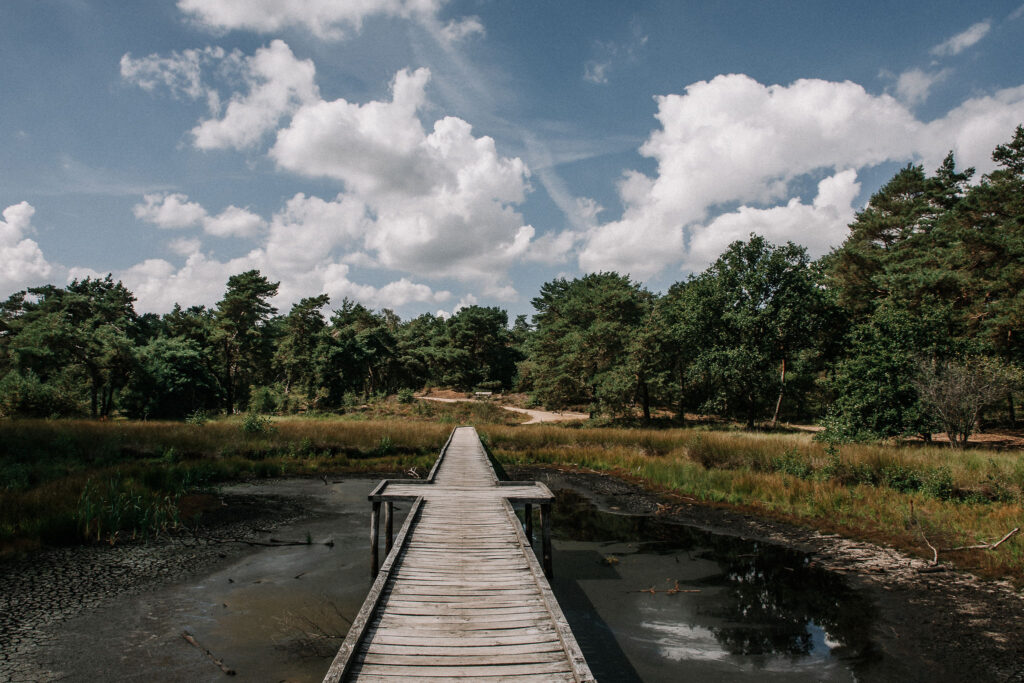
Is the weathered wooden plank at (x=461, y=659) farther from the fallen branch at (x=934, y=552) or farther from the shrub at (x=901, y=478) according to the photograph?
the shrub at (x=901, y=478)

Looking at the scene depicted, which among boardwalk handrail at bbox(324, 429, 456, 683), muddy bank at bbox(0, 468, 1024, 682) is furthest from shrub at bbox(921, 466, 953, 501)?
boardwalk handrail at bbox(324, 429, 456, 683)

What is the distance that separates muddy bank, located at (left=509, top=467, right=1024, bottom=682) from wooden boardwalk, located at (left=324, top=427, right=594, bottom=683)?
16.2ft

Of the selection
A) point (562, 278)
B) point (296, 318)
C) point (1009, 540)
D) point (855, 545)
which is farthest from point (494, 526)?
point (562, 278)

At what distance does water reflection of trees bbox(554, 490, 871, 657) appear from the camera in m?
7.34

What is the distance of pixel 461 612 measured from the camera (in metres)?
5.37

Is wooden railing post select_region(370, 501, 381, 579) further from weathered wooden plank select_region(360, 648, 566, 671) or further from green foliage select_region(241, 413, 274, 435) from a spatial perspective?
green foliage select_region(241, 413, 274, 435)

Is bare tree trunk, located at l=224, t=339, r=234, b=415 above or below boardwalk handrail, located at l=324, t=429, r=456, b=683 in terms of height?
above

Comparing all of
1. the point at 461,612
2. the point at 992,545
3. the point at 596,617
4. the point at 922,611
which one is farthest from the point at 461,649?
the point at 992,545

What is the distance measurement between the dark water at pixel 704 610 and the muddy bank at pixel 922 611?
33 centimetres

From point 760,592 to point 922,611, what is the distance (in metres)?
2.42

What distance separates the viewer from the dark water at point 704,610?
664 centimetres

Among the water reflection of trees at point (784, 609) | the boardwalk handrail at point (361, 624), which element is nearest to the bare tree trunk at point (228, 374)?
the boardwalk handrail at point (361, 624)

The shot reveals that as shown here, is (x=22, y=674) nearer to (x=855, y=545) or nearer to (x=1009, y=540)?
(x=855, y=545)

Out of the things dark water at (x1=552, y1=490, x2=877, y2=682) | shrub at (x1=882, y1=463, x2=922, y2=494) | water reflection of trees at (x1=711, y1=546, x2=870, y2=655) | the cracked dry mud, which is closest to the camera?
the cracked dry mud
